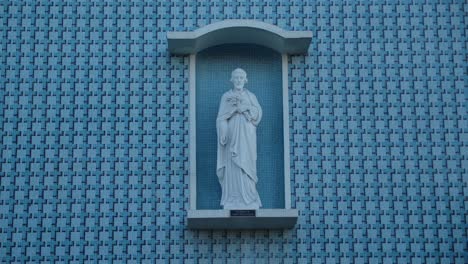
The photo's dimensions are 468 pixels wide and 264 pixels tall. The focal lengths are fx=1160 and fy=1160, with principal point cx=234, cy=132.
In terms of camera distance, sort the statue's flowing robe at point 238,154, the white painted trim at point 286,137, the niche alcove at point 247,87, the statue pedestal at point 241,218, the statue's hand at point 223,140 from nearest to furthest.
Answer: the statue pedestal at point 241,218 → the statue's flowing robe at point 238,154 → the statue's hand at point 223,140 → the white painted trim at point 286,137 → the niche alcove at point 247,87

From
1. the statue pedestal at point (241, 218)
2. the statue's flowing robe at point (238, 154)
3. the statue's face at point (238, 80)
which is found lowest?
the statue pedestal at point (241, 218)

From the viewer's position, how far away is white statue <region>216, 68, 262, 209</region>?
11.5 metres

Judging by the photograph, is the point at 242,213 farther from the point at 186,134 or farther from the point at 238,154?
the point at 186,134

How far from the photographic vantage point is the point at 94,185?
1167cm

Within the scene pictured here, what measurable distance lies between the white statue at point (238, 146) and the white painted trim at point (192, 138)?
0.26 meters

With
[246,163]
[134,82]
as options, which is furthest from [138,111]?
[246,163]

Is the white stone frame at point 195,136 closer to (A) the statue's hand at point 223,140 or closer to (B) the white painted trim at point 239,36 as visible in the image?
(B) the white painted trim at point 239,36

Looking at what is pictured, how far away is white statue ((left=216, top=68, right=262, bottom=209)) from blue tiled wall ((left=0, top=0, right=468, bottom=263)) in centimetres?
37

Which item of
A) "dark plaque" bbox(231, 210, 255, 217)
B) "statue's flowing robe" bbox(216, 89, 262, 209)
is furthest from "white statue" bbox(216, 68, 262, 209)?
"dark plaque" bbox(231, 210, 255, 217)

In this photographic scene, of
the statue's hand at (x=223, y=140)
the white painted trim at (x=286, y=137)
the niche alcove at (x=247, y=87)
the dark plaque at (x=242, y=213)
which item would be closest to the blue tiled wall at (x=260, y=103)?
the niche alcove at (x=247, y=87)

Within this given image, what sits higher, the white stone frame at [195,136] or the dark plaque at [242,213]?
the white stone frame at [195,136]

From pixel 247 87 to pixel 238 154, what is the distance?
1010mm

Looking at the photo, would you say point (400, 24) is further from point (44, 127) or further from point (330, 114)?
point (44, 127)

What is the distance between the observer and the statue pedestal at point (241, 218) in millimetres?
11227
